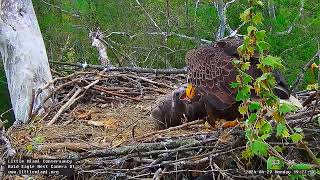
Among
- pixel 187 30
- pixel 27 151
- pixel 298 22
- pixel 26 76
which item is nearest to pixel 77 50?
pixel 187 30

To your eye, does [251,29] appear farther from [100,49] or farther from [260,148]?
[100,49]

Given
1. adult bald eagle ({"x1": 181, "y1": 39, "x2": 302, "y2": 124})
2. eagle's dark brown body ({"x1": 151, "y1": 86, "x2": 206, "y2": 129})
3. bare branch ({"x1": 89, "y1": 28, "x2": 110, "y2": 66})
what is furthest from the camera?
bare branch ({"x1": 89, "y1": 28, "x2": 110, "y2": 66})

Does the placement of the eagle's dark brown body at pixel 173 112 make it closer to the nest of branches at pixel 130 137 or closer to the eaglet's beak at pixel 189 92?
the eaglet's beak at pixel 189 92

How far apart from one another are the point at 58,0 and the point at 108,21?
1.36 m

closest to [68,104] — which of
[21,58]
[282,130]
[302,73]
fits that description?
[21,58]

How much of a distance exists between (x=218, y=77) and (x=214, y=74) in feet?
0.18

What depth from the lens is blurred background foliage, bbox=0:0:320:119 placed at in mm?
10016

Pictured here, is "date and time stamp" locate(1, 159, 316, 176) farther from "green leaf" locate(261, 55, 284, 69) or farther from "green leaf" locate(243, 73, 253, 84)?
"green leaf" locate(261, 55, 284, 69)

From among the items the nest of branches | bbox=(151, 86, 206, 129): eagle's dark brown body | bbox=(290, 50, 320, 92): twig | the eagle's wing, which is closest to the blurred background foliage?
the nest of branches

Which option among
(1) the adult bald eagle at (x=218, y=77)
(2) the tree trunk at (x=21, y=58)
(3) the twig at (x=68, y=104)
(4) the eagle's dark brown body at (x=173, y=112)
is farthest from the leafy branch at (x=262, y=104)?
(2) the tree trunk at (x=21, y=58)

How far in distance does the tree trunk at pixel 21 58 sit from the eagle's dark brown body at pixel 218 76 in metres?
2.00

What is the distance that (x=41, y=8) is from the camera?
1301 cm

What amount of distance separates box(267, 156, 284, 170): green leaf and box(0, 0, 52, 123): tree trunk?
349 centimetres

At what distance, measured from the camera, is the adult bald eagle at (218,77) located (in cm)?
418
